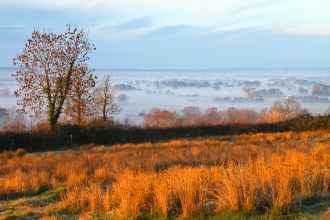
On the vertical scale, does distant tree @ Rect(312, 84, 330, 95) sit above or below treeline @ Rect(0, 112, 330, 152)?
above

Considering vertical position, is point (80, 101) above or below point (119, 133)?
above

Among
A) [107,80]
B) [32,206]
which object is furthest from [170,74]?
[32,206]

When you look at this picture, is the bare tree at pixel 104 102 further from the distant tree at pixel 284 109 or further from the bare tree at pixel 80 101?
the distant tree at pixel 284 109

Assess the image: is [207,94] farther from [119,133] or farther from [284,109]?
[119,133]

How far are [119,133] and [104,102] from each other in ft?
26.6

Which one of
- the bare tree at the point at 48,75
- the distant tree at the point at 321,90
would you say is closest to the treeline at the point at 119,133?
the bare tree at the point at 48,75

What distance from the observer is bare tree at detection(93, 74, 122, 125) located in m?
40.0

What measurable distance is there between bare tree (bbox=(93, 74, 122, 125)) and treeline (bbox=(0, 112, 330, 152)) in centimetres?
565

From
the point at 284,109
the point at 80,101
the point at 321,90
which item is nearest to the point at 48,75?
the point at 80,101

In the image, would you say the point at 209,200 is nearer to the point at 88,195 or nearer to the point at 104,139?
the point at 88,195

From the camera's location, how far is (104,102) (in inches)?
1620

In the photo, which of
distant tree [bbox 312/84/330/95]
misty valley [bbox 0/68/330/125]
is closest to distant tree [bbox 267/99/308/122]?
misty valley [bbox 0/68/330/125]

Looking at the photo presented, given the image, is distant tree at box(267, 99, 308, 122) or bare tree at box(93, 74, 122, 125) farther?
distant tree at box(267, 99, 308, 122)

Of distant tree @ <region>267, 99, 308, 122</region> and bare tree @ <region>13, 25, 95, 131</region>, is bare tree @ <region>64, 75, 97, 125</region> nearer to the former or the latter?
bare tree @ <region>13, 25, 95, 131</region>
